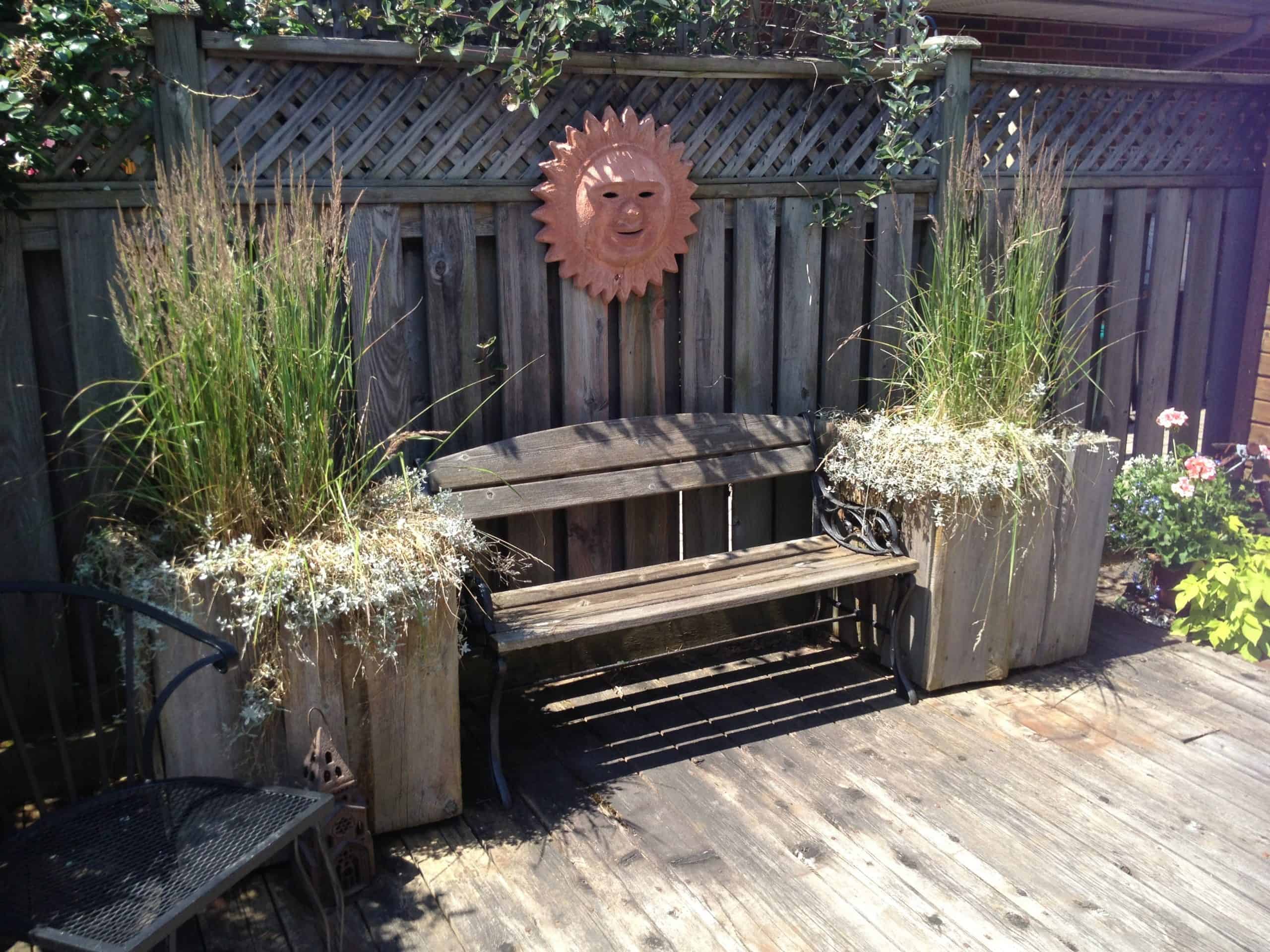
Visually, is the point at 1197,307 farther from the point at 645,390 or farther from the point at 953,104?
the point at 645,390

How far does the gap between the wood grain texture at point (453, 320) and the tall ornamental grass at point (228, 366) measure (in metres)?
0.45

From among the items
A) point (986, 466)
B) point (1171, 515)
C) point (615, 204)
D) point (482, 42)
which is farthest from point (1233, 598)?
point (482, 42)

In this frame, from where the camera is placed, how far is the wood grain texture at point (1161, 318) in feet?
14.2

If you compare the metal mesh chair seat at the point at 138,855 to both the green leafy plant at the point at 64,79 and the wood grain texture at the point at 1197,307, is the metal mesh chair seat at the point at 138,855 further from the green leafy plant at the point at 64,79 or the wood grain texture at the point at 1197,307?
the wood grain texture at the point at 1197,307

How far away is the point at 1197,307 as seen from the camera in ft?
14.8

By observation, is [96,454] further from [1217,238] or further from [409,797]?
[1217,238]

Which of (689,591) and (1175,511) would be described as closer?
(689,591)

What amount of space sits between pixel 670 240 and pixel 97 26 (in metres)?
1.57

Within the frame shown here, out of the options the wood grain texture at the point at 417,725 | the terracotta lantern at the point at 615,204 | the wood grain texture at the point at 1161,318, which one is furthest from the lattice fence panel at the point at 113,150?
the wood grain texture at the point at 1161,318

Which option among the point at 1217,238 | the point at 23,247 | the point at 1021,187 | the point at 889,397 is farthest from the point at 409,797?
the point at 1217,238

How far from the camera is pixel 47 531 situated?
8.52ft

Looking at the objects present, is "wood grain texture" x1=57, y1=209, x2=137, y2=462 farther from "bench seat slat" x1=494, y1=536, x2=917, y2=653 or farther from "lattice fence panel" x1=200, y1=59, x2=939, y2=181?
"bench seat slat" x1=494, y1=536, x2=917, y2=653

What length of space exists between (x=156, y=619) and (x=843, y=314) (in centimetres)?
237

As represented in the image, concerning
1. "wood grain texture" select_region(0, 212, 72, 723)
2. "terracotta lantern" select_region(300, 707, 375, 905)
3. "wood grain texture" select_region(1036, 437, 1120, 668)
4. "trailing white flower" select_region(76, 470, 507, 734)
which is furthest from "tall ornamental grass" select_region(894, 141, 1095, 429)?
"wood grain texture" select_region(0, 212, 72, 723)
